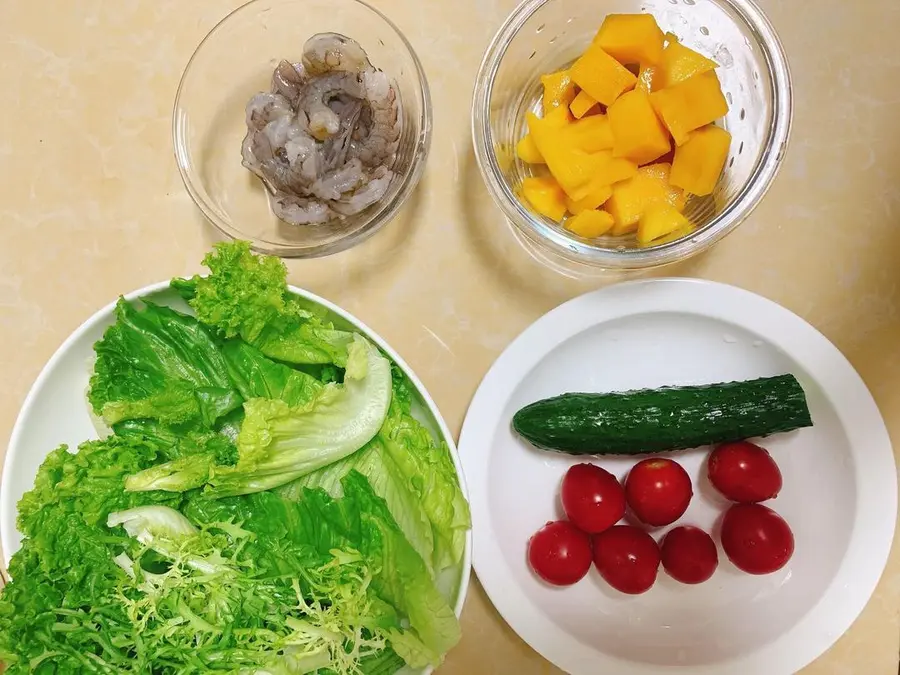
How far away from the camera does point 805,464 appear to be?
118 centimetres

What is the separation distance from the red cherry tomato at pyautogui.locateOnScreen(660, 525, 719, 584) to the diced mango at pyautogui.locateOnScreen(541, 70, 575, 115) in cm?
65

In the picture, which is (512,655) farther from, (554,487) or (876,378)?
(876,378)

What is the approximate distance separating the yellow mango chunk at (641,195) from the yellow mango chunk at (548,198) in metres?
0.06

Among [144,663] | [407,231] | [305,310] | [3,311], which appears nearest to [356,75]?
[407,231]

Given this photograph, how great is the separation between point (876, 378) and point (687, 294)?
0.34 meters

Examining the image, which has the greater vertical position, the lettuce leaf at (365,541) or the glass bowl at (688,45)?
the glass bowl at (688,45)

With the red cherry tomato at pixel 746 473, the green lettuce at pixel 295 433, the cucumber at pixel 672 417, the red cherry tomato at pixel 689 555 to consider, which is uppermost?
the green lettuce at pixel 295 433

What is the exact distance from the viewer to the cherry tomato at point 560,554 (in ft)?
3.64

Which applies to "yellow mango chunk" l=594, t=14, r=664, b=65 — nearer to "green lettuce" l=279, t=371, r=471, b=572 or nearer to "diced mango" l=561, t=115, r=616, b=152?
"diced mango" l=561, t=115, r=616, b=152

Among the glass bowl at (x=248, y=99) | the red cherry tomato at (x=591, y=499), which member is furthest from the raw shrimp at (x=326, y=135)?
the red cherry tomato at (x=591, y=499)

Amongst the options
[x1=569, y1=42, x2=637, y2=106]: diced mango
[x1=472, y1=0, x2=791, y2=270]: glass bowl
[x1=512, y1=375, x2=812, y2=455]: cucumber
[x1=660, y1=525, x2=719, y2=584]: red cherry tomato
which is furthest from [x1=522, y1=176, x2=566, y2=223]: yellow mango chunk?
[x1=660, y1=525, x2=719, y2=584]: red cherry tomato

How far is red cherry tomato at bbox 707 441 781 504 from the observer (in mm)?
1104

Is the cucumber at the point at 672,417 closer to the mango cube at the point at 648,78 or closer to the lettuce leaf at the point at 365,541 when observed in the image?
the lettuce leaf at the point at 365,541

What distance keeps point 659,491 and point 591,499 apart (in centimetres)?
10
